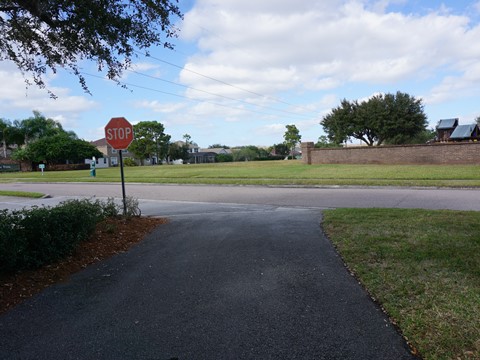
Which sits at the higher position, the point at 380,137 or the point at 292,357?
the point at 380,137

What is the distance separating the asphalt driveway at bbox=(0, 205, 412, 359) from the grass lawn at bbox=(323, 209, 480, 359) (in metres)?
0.22

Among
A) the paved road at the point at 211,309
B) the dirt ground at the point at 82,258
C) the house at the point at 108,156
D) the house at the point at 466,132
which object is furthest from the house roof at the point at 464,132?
the house at the point at 108,156

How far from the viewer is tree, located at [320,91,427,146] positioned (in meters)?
43.8

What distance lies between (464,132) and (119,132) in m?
52.2

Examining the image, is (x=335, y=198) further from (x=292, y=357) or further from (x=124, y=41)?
(x=292, y=357)

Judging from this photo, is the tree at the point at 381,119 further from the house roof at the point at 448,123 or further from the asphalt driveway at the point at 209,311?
the asphalt driveway at the point at 209,311

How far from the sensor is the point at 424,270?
4734 millimetres

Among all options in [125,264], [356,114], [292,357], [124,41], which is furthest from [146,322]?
[356,114]

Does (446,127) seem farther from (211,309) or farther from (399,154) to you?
(211,309)

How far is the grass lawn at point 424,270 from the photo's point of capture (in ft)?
10.6

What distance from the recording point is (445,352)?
2.94 meters

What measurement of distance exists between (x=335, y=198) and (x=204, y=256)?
8445mm

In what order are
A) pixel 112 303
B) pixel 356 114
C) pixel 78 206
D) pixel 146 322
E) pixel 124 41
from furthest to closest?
1. pixel 356 114
2. pixel 124 41
3. pixel 78 206
4. pixel 112 303
5. pixel 146 322

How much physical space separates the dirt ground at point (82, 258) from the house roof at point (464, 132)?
50.3 m
